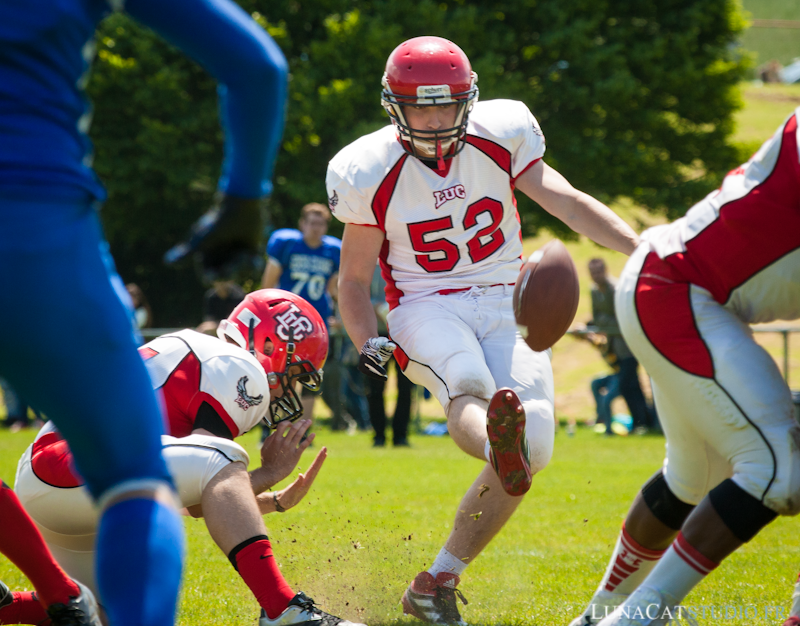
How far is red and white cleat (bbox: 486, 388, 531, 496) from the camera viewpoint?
9.80ft

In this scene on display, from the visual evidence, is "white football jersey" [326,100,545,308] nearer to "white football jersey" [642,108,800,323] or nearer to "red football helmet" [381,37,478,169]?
"red football helmet" [381,37,478,169]

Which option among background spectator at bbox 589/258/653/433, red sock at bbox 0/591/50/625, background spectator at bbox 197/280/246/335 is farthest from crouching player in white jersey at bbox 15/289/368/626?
background spectator at bbox 589/258/653/433

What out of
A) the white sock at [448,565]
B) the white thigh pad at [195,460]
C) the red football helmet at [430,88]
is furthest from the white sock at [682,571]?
the red football helmet at [430,88]

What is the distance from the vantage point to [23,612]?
3104 mm

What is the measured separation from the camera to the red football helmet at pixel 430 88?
3672 mm

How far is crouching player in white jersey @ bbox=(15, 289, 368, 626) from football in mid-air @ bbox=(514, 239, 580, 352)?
0.79 metres

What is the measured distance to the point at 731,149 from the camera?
1959cm

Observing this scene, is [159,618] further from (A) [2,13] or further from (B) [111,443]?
(A) [2,13]

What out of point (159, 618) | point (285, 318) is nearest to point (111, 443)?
point (159, 618)

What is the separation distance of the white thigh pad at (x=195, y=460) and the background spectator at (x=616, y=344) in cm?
835

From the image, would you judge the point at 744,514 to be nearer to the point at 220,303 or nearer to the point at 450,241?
the point at 450,241

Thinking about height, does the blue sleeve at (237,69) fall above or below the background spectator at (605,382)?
above

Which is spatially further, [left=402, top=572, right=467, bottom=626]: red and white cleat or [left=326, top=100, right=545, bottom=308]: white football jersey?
[left=326, top=100, right=545, bottom=308]: white football jersey

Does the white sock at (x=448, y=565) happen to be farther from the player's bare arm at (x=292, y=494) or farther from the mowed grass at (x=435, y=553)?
the player's bare arm at (x=292, y=494)
